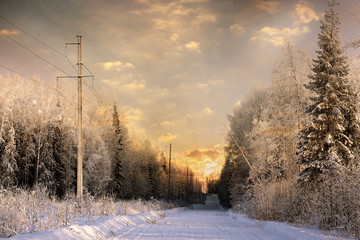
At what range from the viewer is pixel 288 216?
1580 cm

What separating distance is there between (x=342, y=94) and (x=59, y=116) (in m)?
33.2

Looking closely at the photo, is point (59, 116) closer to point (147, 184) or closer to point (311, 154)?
point (311, 154)

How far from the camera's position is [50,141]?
42750mm

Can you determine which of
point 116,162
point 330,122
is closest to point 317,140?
point 330,122

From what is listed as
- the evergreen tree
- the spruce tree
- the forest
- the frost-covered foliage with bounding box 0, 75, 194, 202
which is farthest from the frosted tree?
the spruce tree

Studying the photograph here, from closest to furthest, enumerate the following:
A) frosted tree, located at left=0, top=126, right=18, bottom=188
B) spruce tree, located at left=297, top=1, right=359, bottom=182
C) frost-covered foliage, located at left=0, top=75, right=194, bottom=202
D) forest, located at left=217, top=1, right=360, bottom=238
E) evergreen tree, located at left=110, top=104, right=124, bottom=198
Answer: forest, located at left=217, top=1, right=360, bottom=238 → spruce tree, located at left=297, top=1, right=359, bottom=182 → frosted tree, located at left=0, top=126, right=18, bottom=188 → frost-covered foliage, located at left=0, top=75, right=194, bottom=202 → evergreen tree, located at left=110, top=104, right=124, bottom=198

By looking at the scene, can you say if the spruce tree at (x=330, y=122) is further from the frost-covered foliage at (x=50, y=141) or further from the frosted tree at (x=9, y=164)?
the frosted tree at (x=9, y=164)

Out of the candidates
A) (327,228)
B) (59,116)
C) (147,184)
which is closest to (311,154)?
(327,228)

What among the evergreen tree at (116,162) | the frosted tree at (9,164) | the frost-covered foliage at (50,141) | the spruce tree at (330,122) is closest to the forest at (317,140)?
the spruce tree at (330,122)

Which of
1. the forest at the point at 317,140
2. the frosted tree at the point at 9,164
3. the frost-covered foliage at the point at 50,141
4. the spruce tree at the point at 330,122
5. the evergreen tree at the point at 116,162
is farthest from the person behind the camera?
the evergreen tree at the point at 116,162

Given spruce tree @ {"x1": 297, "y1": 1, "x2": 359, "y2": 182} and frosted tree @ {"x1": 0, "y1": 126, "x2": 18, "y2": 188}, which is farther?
frosted tree @ {"x1": 0, "y1": 126, "x2": 18, "y2": 188}

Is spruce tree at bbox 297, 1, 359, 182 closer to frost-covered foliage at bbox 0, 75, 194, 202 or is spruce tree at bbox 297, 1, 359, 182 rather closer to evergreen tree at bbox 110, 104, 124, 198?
frost-covered foliage at bbox 0, 75, 194, 202

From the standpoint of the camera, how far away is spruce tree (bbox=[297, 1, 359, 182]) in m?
18.2

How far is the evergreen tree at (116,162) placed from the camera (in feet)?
178
